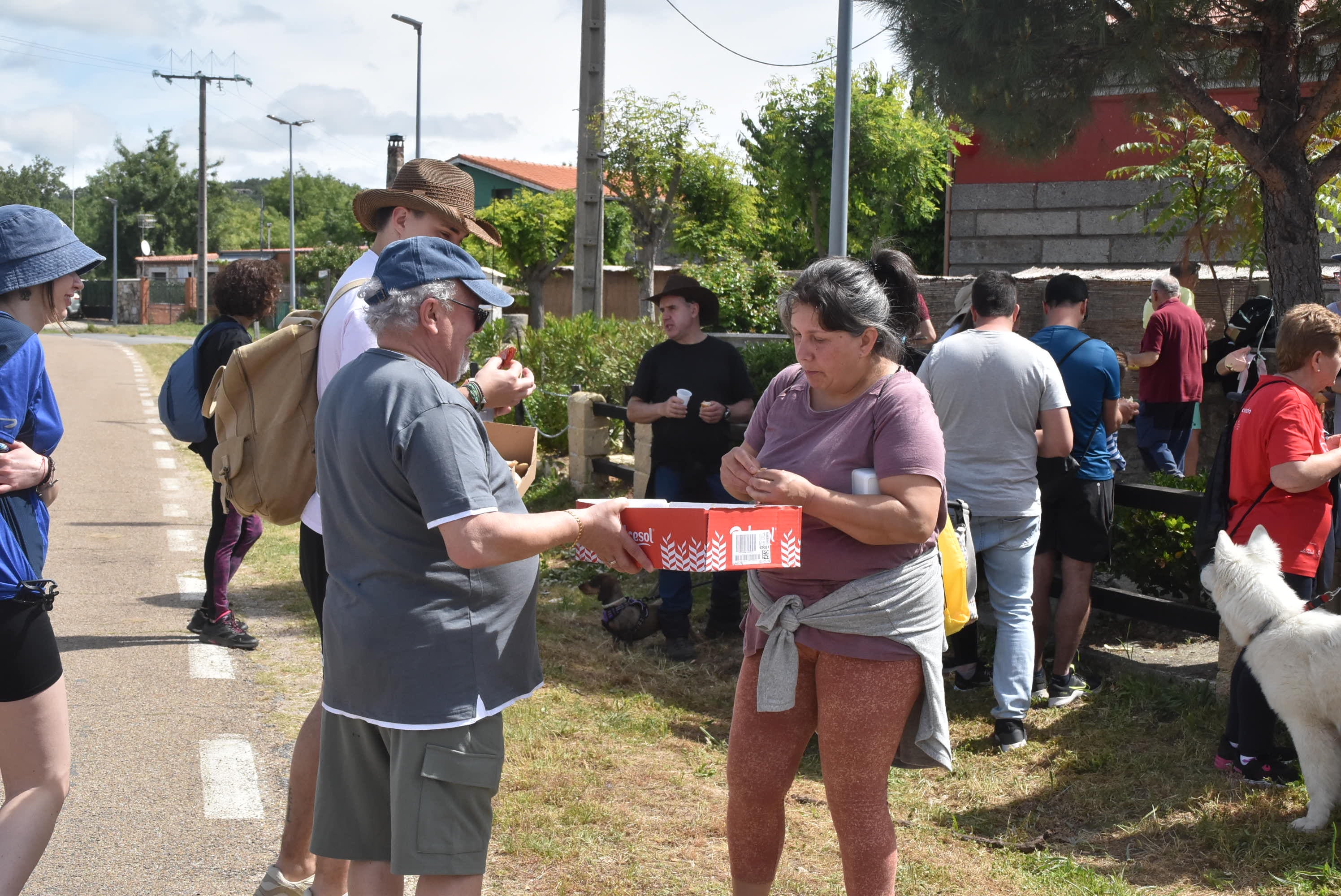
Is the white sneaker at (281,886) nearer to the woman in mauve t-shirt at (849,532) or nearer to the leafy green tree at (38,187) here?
the woman in mauve t-shirt at (849,532)

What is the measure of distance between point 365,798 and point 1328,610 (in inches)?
168

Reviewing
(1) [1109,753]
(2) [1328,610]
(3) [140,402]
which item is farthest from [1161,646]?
(3) [140,402]

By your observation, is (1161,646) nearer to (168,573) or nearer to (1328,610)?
(1328,610)

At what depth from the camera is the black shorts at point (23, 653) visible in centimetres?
281

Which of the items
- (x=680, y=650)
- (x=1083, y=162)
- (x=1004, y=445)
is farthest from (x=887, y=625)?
(x=1083, y=162)

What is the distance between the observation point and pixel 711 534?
257cm

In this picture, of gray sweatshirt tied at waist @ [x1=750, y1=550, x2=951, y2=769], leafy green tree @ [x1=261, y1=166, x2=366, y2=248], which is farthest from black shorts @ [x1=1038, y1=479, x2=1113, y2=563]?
leafy green tree @ [x1=261, y1=166, x2=366, y2=248]

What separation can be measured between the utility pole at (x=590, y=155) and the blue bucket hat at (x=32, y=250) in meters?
8.53

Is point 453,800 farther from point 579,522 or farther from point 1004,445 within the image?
point 1004,445

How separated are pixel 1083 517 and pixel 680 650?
224 centimetres

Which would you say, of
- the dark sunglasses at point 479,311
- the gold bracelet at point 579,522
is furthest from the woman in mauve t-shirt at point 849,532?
the dark sunglasses at point 479,311

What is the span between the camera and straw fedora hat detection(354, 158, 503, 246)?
3.58 m

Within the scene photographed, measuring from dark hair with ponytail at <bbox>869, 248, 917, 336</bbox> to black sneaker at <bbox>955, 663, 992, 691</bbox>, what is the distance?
6.36ft

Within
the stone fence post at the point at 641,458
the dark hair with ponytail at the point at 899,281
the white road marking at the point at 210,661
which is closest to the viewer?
the dark hair with ponytail at the point at 899,281
